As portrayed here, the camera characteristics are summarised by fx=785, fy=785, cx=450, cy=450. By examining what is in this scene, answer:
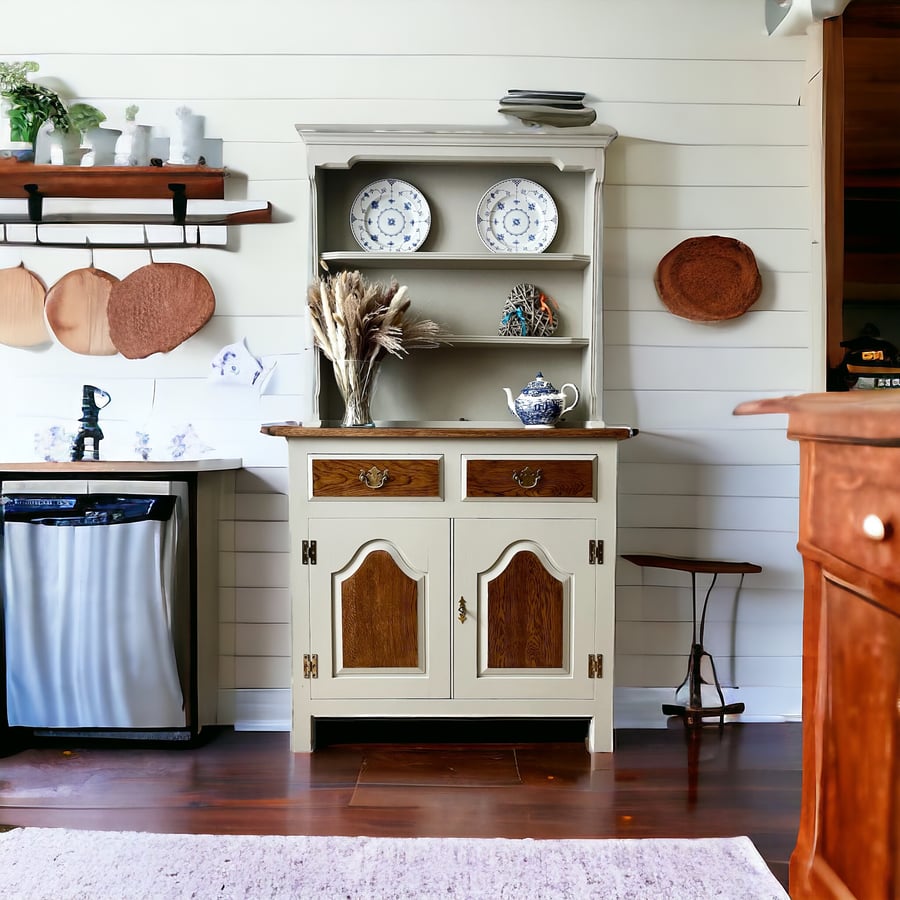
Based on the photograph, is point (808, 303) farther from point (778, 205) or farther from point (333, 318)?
point (333, 318)

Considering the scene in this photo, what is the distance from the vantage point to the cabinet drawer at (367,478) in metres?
2.34

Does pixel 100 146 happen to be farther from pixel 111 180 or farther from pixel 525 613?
pixel 525 613

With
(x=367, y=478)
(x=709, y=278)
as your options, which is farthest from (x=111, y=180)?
(x=709, y=278)

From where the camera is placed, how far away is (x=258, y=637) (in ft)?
8.89

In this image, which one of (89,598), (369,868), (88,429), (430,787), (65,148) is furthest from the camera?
(65,148)

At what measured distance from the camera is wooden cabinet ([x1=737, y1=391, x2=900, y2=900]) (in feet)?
3.22

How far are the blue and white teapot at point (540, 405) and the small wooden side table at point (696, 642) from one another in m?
0.57

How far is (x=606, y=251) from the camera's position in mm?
2721

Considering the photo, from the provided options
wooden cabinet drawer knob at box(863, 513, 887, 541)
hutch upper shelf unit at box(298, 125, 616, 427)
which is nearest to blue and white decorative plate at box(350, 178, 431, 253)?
Answer: hutch upper shelf unit at box(298, 125, 616, 427)

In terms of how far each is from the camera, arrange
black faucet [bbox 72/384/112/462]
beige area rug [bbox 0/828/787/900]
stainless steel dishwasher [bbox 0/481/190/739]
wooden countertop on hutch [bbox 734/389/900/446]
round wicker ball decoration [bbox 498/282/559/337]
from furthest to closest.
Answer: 1. round wicker ball decoration [bbox 498/282/559/337]
2. black faucet [bbox 72/384/112/462]
3. stainless steel dishwasher [bbox 0/481/190/739]
4. beige area rug [bbox 0/828/787/900]
5. wooden countertop on hutch [bbox 734/389/900/446]

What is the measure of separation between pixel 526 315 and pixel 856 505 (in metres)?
1.69

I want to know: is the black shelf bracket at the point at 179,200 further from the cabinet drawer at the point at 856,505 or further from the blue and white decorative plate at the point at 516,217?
the cabinet drawer at the point at 856,505

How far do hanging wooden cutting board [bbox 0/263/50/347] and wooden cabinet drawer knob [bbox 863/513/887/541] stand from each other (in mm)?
2605

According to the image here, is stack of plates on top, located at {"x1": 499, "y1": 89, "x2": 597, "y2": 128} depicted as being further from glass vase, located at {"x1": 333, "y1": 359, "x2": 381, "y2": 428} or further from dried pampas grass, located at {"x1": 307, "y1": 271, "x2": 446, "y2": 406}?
glass vase, located at {"x1": 333, "y1": 359, "x2": 381, "y2": 428}
